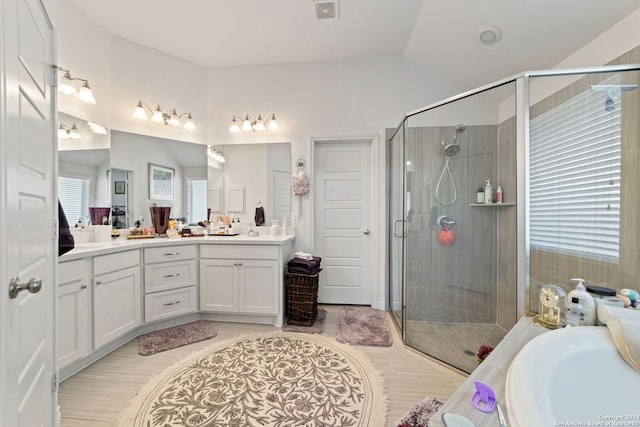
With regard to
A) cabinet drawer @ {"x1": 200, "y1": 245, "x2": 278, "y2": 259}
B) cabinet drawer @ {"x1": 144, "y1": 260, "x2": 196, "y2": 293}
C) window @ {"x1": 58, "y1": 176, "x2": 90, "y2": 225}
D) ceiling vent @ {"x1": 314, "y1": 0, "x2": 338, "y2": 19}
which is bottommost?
cabinet drawer @ {"x1": 144, "y1": 260, "x2": 196, "y2": 293}

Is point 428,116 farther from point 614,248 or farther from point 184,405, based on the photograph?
point 184,405

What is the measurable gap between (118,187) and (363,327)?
2.81m

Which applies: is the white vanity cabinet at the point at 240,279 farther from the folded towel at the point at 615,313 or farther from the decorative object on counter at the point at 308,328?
the folded towel at the point at 615,313

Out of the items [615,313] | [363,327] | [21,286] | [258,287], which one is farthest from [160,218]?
[615,313]

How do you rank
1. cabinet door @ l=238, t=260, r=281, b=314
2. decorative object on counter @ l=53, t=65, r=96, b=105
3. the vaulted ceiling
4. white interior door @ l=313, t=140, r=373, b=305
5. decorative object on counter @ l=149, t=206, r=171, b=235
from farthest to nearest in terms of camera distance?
white interior door @ l=313, t=140, r=373, b=305
decorative object on counter @ l=149, t=206, r=171, b=235
cabinet door @ l=238, t=260, r=281, b=314
decorative object on counter @ l=53, t=65, r=96, b=105
the vaulted ceiling

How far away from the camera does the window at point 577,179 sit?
1.56 meters

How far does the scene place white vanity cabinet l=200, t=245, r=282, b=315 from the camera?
2.54 metres

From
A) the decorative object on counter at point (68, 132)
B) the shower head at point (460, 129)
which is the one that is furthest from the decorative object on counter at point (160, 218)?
the shower head at point (460, 129)

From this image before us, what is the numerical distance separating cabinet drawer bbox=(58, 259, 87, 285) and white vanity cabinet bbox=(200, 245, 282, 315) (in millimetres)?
930

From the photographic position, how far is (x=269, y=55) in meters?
2.98

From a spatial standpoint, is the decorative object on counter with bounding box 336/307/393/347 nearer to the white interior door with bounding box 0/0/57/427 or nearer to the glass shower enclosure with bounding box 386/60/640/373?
the glass shower enclosure with bounding box 386/60/640/373

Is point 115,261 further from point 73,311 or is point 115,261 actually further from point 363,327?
point 363,327

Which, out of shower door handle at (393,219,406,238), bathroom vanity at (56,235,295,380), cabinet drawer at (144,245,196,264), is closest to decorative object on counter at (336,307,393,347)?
bathroom vanity at (56,235,295,380)

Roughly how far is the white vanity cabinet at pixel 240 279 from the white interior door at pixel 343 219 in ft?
2.62
